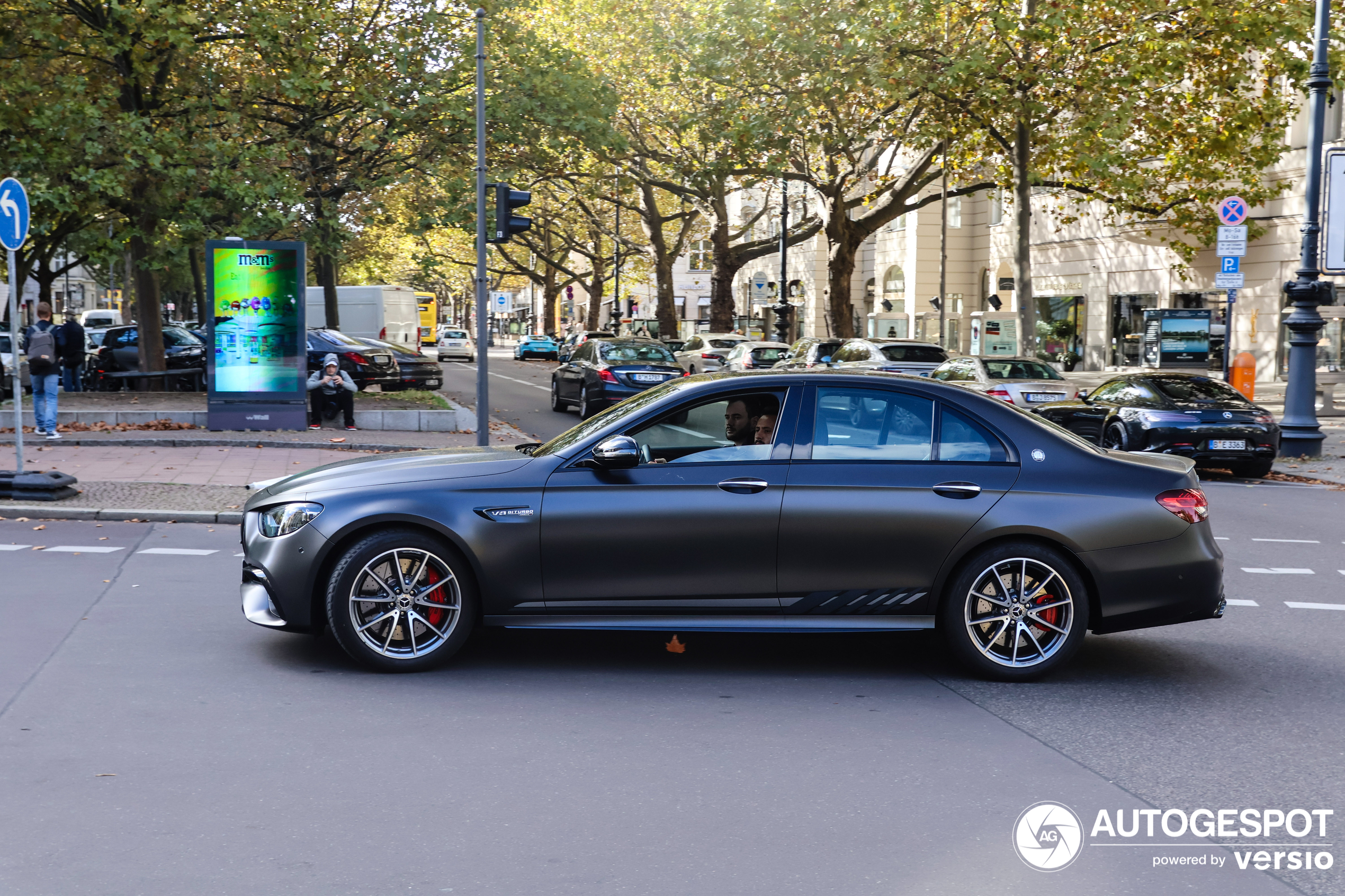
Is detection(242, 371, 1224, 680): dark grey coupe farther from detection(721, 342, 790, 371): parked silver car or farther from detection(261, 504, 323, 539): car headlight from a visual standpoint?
detection(721, 342, 790, 371): parked silver car

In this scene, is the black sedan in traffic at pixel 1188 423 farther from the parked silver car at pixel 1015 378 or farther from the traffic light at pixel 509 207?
the traffic light at pixel 509 207

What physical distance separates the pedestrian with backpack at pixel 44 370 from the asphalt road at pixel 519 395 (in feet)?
20.9

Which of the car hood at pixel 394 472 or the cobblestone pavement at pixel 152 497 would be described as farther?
the cobblestone pavement at pixel 152 497

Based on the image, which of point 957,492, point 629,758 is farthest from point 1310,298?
point 629,758

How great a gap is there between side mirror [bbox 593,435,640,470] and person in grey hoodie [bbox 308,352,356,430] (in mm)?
13912

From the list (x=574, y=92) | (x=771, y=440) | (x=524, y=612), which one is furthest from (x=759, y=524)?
(x=574, y=92)

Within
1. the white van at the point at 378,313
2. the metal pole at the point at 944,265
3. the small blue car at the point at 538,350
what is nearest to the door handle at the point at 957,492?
the metal pole at the point at 944,265

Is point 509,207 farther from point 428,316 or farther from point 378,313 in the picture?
point 428,316

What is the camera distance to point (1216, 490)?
15.4m

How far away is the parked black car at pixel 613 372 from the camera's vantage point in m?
23.5

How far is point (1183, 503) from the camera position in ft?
21.3

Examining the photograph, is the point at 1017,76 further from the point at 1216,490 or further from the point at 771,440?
the point at 771,440

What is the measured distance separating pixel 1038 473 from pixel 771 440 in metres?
1.27

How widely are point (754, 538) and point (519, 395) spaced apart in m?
26.1
